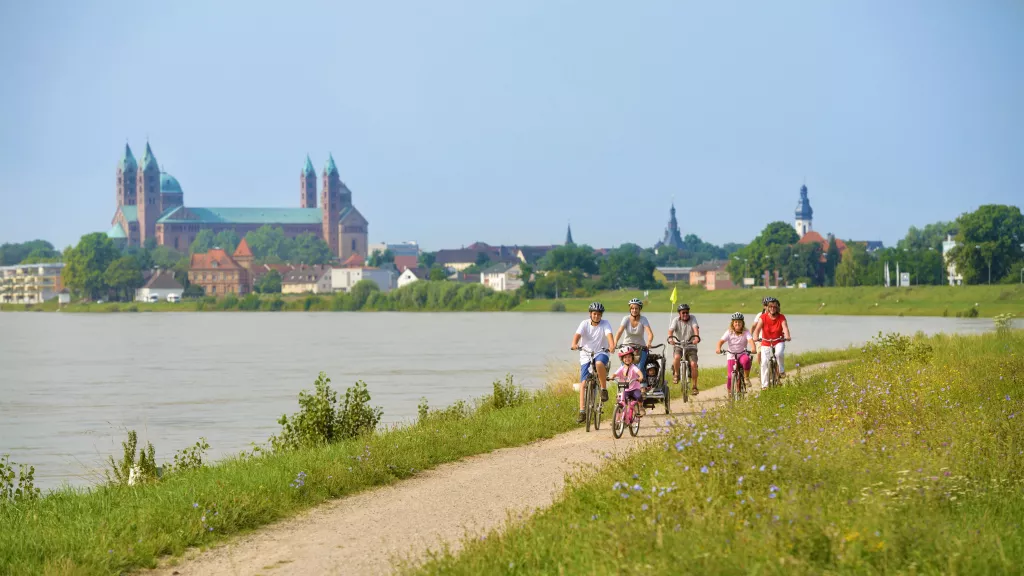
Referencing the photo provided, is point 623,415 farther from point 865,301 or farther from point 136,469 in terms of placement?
point 865,301

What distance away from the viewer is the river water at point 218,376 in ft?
81.4

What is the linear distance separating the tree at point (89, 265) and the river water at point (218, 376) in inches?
4149

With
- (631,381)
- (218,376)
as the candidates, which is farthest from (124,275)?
(631,381)

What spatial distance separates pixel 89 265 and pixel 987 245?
13171cm

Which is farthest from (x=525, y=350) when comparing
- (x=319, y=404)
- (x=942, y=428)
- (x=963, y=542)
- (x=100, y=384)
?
(x=963, y=542)

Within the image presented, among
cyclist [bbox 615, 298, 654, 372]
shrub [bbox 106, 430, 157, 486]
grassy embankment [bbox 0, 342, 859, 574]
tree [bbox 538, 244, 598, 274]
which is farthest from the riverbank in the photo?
shrub [bbox 106, 430, 157, 486]

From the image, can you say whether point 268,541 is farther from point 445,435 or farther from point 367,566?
point 445,435

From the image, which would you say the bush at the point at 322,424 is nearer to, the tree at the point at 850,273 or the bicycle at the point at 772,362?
the bicycle at the point at 772,362

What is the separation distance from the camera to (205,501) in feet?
34.3

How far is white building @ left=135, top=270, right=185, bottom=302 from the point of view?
7520 inches

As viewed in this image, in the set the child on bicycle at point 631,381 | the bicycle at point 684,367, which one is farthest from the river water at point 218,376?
the bicycle at point 684,367

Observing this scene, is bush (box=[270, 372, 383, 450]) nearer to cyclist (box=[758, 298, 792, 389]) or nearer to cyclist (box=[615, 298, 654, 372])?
cyclist (box=[615, 298, 654, 372])

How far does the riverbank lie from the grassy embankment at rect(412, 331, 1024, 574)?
84.7 metres

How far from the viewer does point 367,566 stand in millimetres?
8602
